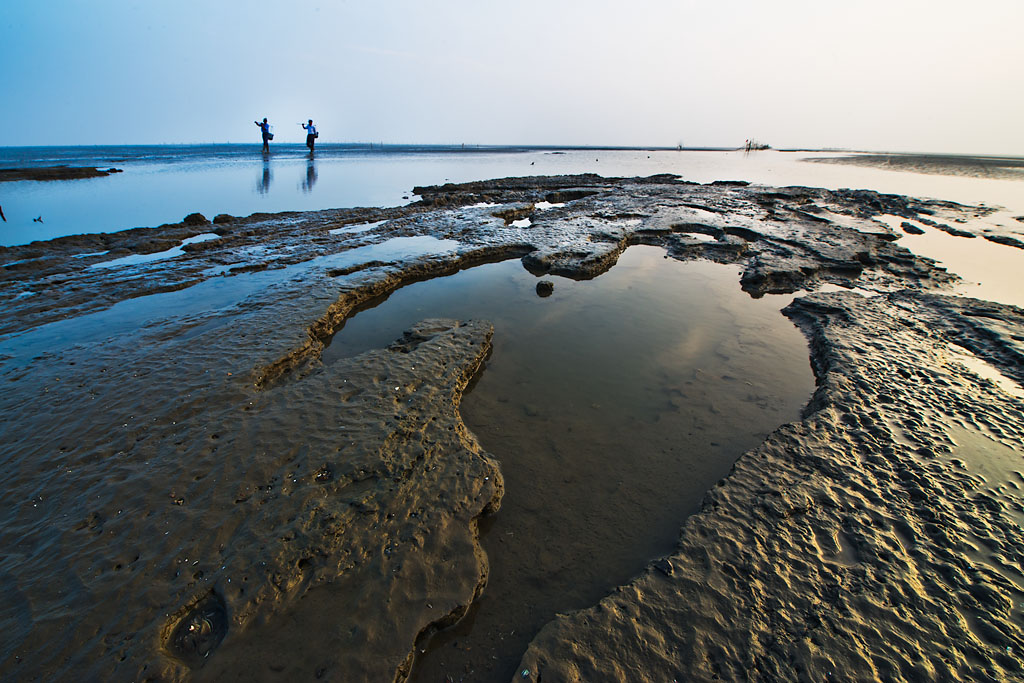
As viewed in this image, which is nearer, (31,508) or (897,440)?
(31,508)

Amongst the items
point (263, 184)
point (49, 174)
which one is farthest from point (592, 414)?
point (49, 174)

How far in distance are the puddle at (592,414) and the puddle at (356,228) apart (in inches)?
251

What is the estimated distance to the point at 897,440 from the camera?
4004 mm

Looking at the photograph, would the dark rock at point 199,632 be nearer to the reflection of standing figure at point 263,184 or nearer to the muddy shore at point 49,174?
the reflection of standing figure at point 263,184

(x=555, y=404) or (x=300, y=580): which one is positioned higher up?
(x=555, y=404)

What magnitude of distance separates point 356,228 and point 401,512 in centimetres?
1319

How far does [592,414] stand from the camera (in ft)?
15.8

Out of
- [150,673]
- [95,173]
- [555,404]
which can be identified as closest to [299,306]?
[555,404]

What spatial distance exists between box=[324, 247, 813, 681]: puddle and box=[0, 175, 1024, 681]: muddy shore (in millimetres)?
226

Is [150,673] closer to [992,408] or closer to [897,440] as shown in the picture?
[897,440]

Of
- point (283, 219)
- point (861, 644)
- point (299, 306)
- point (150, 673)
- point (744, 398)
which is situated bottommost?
point (150, 673)

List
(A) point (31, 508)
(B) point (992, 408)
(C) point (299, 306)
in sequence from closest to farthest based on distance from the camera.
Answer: (A) point (31, 508) < (B) point (992, 408) < (C) point (299, 306)

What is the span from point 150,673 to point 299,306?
5.85m

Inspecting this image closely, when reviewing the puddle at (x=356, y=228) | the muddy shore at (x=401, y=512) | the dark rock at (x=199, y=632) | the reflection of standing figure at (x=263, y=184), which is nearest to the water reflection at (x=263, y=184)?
the reflection of standing figure at (x=263, y=184)
